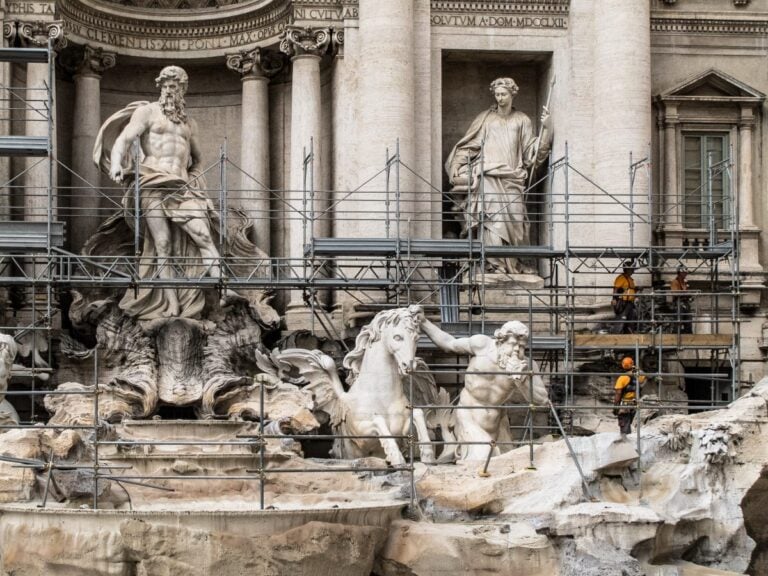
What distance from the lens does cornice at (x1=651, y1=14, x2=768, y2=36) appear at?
3500cm

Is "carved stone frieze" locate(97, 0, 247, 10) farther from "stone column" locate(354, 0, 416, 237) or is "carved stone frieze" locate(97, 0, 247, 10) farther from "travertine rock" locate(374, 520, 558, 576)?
"travertine rock" locate(374, 520, 558, 576)

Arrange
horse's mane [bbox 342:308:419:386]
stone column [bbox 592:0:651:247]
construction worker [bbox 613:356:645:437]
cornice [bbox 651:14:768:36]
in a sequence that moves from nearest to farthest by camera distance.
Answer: construction worker [bbox 613:356:645:437]
horse's mane [bbox 342:308:419:386]
stone column [bbox 592:0:651:247]
cornice [bbox 651:14:768:36]

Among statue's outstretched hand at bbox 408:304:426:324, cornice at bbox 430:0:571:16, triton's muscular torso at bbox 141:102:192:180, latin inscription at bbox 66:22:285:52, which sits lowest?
statue's outstretched hand at bbox 408:304:426:324

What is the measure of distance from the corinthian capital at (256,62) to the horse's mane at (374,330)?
8.43 metres

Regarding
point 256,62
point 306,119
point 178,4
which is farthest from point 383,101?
point 178,4

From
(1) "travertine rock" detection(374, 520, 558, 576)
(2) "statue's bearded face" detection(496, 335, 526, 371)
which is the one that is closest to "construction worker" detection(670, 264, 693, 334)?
(2) "statue's bearded face" detection(496, 335, 526, 371)

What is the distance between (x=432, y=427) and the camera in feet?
93.1

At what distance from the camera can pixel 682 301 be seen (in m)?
32.7

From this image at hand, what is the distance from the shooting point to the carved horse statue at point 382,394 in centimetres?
2700

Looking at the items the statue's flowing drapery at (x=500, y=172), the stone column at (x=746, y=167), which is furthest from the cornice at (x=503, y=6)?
the stone column at (x=746, y=167)

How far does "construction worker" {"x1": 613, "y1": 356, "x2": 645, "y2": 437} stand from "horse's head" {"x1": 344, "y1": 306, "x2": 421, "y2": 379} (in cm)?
310

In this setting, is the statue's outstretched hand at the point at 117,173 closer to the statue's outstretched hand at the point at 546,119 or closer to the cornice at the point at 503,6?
the cornice at the point at 503,6

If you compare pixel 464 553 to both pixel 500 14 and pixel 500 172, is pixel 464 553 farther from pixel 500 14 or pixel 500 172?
pixel 500 14

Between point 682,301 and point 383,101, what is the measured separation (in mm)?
6336
